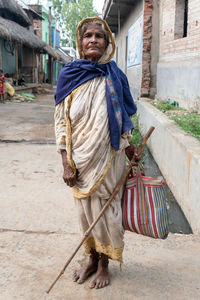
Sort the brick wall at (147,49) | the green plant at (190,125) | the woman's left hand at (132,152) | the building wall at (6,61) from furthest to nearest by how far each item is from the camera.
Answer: the building wall at (6,61) < the brick wall at (147,49) < the green plant at (190,125) < the woman's left hand at (132,152)

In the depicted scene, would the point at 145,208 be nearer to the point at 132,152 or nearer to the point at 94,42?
the point at 132,152

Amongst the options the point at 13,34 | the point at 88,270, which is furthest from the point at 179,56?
the point at 13,34

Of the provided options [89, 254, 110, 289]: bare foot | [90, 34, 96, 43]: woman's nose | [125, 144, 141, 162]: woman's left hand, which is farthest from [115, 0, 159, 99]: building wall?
[89, 254, 110, 289]: bare foot

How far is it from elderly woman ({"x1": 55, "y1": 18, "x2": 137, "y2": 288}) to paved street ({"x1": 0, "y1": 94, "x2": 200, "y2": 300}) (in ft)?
1.00

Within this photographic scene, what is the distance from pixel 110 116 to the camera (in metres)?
1.83

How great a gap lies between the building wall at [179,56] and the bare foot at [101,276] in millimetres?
4113

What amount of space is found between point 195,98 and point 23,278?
4.61 m

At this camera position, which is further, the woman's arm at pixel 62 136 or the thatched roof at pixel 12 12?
the thatched roof at pixel 12 12

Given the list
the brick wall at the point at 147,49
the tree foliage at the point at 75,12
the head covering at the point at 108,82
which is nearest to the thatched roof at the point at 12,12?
A: the brick wall at the point at 147,49

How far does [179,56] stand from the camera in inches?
273

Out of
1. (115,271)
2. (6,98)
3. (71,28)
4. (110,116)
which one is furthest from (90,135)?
(71,28)

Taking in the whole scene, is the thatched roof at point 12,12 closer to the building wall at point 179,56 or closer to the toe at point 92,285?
the building wall at point 179,56

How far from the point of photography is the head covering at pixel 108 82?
6.06ft

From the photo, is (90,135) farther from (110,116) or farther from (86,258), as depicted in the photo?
(86,258)
